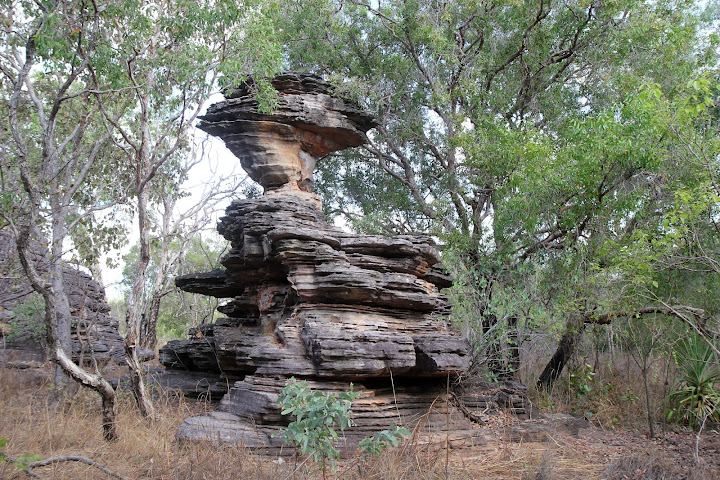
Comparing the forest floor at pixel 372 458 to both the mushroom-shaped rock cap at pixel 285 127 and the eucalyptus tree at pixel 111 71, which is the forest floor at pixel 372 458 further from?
the mushroom-shaped rock cap at pixel 285 127

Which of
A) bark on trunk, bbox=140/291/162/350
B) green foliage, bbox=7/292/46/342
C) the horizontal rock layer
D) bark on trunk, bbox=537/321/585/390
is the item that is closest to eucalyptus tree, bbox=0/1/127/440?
green foliage, bbox=7/292/46/342

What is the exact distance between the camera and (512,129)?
488 inches

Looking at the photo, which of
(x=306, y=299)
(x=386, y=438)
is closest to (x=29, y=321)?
(x=306, y=299)

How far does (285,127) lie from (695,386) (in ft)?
29.2

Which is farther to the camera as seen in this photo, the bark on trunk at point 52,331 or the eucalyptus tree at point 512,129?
the eucalyptus tree at point 512,129

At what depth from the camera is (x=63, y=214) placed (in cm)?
1041

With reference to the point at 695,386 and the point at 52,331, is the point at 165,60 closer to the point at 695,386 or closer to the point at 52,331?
the point at 52,331

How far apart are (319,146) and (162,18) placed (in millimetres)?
4191

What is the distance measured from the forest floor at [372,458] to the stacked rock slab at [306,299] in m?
0.74

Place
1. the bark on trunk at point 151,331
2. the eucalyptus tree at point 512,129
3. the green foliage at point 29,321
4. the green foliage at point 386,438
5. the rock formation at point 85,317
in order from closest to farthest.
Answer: the green foliage at point 386,438, the eucalyptus tree at point 512,129, the green foliage at point 29,321, the rock formation at point 85,317, the bark on trunk at point 151,331

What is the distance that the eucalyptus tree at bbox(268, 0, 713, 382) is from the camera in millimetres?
9867

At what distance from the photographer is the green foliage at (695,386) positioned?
30.0ft

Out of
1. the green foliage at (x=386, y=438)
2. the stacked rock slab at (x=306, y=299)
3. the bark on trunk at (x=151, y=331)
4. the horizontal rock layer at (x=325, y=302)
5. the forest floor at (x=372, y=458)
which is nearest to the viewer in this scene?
the green foliage at (x=386, y=438)

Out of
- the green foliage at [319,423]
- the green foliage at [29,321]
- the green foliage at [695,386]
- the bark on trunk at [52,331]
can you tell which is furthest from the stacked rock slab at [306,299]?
the green foliage at [695,386]
